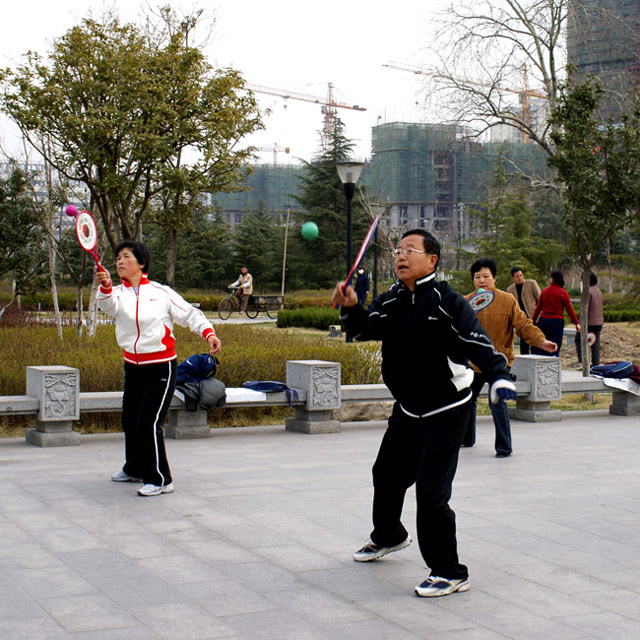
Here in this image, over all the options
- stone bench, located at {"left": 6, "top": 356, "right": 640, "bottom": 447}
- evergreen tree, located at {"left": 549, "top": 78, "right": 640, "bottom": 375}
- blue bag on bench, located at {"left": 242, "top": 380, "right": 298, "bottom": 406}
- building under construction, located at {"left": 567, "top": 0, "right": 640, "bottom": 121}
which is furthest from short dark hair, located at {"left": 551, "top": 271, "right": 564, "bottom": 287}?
building under construction, located at {"left": 567, "top": 0, "right": 640, "bottom": 121}

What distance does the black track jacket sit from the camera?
15.0ft

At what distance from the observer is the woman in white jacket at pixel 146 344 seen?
6.61 meters

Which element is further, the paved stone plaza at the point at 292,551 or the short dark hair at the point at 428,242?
the short dark hair at the point at 428,242

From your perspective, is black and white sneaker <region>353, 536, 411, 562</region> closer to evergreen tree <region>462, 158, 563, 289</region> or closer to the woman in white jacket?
the woman in white jacket

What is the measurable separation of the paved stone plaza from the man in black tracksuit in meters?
0.30

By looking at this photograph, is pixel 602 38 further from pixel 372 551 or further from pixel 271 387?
pixel 372 551

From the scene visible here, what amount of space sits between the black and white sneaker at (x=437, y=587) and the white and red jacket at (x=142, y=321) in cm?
276

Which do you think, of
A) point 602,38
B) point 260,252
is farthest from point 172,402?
→ point 260,252

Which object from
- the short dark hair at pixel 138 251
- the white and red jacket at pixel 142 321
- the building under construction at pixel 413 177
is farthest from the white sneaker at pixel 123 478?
the building under construction at pixel 413 177

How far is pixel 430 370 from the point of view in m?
4.62

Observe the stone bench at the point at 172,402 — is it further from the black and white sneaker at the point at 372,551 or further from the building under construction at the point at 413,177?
the building under construction at the point at 413,177

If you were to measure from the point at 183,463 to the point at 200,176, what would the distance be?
10754 mm

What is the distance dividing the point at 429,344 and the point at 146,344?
2.67 m

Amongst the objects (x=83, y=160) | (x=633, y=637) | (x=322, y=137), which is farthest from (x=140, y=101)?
(x=322, y=137)
